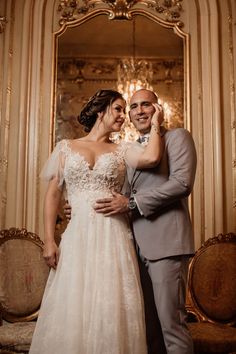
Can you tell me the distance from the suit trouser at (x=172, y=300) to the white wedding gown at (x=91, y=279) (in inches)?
4.5

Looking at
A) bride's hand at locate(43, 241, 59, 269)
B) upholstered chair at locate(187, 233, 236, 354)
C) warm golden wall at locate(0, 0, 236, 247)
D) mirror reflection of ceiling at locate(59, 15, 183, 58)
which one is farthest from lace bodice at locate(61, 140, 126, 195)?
mirror reflection of ceiling at locate(59, 15, 183, 58)

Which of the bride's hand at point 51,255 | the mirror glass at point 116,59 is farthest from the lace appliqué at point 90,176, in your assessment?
the mirror glass at point 116,59

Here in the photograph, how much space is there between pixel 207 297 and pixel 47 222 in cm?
146

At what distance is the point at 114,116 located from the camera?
3027mm

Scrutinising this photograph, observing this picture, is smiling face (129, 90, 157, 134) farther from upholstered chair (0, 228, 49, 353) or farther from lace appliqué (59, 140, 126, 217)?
upholstered chair (0, 228, 49, 353)

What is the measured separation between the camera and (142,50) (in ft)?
15.1

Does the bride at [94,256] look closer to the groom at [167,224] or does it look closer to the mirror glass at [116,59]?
the groom at [167,224]

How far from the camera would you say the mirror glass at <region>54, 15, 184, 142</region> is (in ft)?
14.9

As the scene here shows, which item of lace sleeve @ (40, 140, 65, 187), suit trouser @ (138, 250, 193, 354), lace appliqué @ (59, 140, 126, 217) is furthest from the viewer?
lace sleeve @ (40, 140, 65, 187)

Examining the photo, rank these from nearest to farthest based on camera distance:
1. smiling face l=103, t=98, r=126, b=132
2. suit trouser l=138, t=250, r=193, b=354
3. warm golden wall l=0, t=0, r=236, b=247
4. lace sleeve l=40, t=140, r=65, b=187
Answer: suit trouser l=138, t=250, r=193, b=354 → lace sleeve l=40, t=140, r=65, b=187 → smiling face l=103, t=98, r=126, b=132 → warm golden wall l=0, t=0, r=236, b=247

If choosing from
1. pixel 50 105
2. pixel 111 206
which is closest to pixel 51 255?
pixel 111 206

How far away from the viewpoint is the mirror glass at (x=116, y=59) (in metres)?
4.53

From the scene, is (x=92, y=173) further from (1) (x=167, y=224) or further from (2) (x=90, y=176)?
(1) (x=167, y=224)

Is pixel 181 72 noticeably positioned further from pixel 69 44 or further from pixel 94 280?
pixel 94 280
